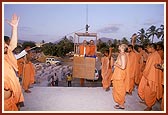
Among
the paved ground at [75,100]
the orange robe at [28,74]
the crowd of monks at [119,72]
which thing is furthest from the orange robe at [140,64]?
the orange robe at [28,74]

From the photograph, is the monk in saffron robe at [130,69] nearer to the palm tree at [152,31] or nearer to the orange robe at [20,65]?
the palm tree at [152,31]

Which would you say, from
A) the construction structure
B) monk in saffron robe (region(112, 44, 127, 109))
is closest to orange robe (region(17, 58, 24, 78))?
the construction structure

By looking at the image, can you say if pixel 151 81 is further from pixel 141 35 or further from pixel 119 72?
pixel 141 35

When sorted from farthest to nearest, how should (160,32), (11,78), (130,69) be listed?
(130,69)
(160,32)
(11,78)

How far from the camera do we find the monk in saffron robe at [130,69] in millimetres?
2779

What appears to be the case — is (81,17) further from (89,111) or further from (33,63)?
(89,111)

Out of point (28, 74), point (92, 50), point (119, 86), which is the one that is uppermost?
point (92, 50)

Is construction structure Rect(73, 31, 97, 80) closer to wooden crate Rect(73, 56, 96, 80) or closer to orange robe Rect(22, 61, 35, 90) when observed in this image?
wooden crate Rect(73, 56, 96, 80)

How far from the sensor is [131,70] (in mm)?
2811

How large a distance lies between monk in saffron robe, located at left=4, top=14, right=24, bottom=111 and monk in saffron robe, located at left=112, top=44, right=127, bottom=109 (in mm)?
896

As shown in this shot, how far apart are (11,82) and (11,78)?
0.12 feet

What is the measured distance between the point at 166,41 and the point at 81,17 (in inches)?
32.1

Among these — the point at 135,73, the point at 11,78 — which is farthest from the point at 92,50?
the point at 11,78

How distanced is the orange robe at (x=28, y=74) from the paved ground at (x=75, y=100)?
0.07 m
